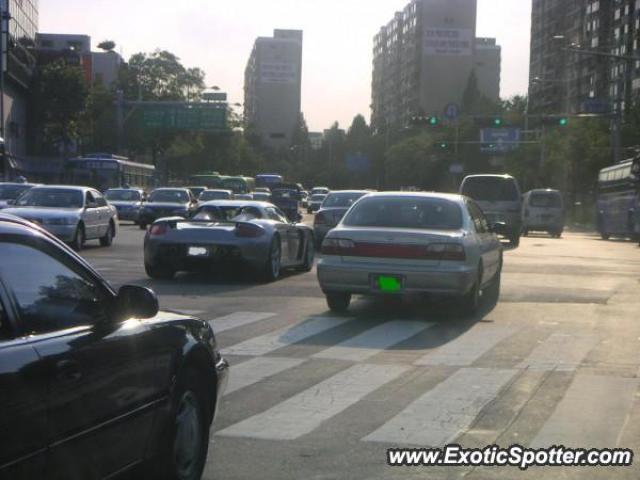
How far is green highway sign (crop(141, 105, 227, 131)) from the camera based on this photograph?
65.1m

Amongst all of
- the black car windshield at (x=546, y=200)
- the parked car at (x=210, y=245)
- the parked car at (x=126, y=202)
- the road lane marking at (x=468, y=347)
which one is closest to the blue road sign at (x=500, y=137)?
the black car windshield at (x=546, y=200)

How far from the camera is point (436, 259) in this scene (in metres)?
12.2

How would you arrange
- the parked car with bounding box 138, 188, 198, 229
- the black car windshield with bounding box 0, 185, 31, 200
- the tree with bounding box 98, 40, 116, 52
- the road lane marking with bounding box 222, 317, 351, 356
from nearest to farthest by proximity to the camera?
the road lane marking with bounding box 222, 317, 351, 356, the black car windshield with bounding box 0, 185, 31, 200, the parked car with bounding box 138, 188, 198, 229, the tree with bounding box 98, 40, 116, 52

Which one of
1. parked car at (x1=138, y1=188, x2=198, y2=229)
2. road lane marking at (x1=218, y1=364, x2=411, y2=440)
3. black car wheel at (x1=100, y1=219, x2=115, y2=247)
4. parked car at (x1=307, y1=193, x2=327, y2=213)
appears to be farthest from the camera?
parked car at (x1=307, y1=193, x2=327, y2=213)

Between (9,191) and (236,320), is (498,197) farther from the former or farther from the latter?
(236,320)

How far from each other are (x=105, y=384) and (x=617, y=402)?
15.3 feet

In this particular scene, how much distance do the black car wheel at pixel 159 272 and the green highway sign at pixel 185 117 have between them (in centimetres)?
4890

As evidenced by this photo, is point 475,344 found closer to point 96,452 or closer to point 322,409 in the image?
point 322,409

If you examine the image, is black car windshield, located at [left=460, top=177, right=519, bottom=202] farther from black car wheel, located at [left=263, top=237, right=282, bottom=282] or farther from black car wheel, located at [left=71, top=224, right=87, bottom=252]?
black car wheel, located at [left=263, top=237, right=282, bottom=282]

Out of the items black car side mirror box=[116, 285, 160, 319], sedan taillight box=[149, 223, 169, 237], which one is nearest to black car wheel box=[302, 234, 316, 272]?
sedan taillight box=[149, 223, 169, 237]

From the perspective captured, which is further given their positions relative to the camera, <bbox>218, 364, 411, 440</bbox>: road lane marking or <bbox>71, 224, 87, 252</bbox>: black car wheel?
<bbox>71, 224, 87, 252</bbox>: black car wheel

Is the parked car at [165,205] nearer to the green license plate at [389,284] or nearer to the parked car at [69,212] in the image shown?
the parked car at [69,212]

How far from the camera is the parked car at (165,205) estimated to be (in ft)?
121

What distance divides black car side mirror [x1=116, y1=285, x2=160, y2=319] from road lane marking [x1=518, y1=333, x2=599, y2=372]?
5.17m
